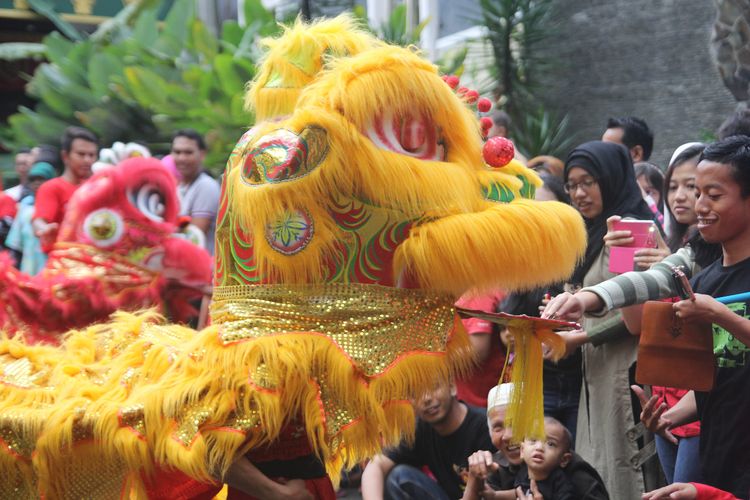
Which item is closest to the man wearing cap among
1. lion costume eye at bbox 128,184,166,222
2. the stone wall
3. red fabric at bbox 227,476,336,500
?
lion costume eye at bbox 128,184,166,222

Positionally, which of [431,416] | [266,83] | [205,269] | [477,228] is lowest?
[431,416]

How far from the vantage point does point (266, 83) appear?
321 cm

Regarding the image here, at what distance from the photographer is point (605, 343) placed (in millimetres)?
4230

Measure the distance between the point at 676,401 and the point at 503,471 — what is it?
0.67 metres

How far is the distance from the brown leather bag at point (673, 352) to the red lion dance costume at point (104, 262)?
2.02 m

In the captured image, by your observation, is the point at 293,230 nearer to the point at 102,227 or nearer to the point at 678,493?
the point at 678,493

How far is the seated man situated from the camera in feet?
12.2

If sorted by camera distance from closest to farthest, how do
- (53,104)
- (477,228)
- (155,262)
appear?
1. (477,228)
2. (155,262)
3. (53,104)

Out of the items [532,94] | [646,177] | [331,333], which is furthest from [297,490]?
[532,94]

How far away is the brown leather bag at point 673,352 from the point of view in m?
3.00

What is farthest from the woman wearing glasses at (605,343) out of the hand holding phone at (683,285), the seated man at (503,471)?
the hand holding phone at (683,285)

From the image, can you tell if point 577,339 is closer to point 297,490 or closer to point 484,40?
point 297,490

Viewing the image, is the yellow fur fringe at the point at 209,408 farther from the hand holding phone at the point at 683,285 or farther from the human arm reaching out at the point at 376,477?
the human arm reaching out at the point at 376,477

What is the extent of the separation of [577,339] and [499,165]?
1292 millimetres
